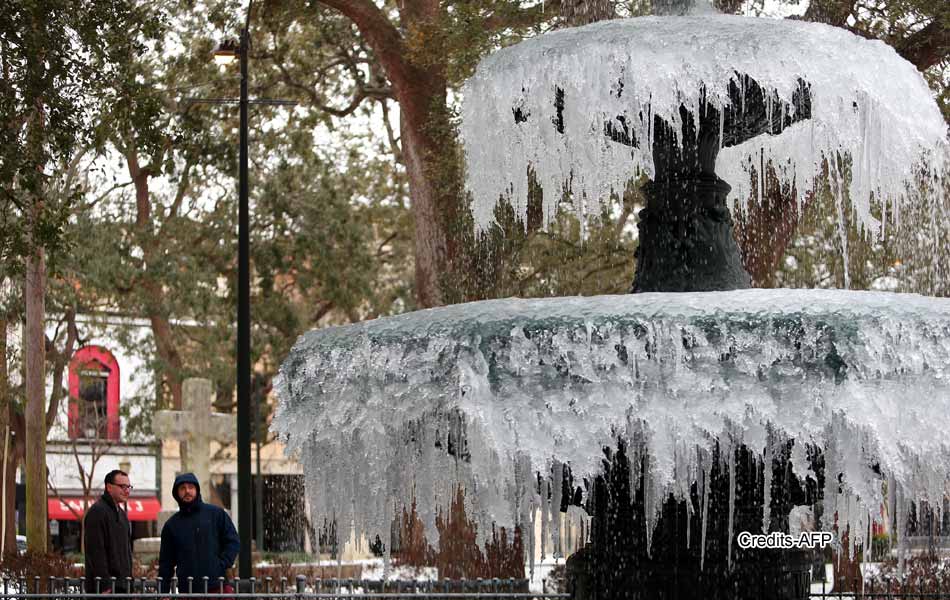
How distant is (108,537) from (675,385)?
556cm

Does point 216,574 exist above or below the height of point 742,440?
below

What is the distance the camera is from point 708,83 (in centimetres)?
704

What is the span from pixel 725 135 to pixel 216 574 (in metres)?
4.45

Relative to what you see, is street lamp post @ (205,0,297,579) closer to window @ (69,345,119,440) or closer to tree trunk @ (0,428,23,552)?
tree trunk @ (0,428,23,552)

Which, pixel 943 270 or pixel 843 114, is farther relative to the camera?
pixel 943 270

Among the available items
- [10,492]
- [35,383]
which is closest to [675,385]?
[35,383]

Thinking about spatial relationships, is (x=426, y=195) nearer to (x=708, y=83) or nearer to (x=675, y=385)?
(x=708, y=83)

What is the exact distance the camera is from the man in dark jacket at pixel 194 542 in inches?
392

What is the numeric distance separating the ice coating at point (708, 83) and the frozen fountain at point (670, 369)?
0.5 inches

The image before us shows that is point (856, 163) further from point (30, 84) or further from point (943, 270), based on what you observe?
point (943, 270)

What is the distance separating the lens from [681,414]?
5801 mm

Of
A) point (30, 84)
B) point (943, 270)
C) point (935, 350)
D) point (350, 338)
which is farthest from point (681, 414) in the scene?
point (943, 270)

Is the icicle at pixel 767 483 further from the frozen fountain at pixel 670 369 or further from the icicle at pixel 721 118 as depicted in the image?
the icicle at pixel 721 118

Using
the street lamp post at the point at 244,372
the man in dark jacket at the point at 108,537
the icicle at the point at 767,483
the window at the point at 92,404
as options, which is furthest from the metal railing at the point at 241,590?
the window at the point at 92,404
